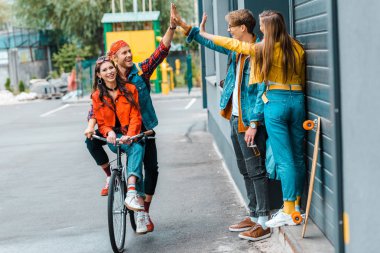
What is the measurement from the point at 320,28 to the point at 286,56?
15.7 inches

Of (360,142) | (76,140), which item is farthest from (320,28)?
(76,140)

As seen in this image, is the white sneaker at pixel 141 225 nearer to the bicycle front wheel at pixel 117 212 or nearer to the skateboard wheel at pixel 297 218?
the bicycle front wheel at pixel 117 212

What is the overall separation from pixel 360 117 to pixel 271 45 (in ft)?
6.78

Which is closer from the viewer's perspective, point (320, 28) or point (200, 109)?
point (320, 28)

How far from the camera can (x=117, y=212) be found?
651 cm

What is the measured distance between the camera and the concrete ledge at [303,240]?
5477mm

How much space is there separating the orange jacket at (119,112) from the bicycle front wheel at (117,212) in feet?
1.44

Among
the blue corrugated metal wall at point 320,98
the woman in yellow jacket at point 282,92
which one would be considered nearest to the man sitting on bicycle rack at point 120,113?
the woman in yellow jacket at point 282,92

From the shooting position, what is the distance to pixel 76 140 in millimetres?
16484

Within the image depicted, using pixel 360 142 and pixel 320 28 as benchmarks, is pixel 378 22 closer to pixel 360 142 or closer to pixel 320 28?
pixel 360 142

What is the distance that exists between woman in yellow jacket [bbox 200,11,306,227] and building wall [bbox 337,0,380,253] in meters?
1.77

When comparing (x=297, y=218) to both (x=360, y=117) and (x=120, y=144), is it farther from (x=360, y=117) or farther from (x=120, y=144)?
(x=360, y=117)

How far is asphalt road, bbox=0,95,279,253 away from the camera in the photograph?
6973mm

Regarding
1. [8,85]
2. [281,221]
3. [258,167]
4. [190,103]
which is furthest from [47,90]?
[281,221]
